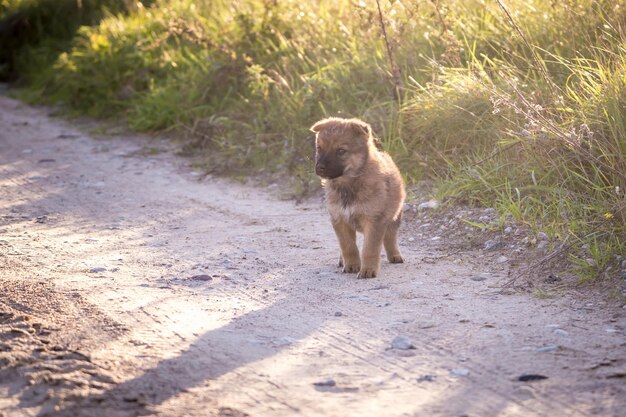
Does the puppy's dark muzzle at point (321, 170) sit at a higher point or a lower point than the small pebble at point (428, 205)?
higher

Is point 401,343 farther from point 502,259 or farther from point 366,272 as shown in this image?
point 502,259

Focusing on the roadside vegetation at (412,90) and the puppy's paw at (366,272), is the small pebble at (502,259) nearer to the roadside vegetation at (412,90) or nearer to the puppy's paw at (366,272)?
the roadside vegetation at (412,90)

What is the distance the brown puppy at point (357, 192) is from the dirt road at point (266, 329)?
0.68 feet

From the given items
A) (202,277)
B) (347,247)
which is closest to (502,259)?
(347,247)

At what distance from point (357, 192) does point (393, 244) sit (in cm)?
51

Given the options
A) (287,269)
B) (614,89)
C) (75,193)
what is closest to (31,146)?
(75,193)

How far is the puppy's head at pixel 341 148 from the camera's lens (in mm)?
5586

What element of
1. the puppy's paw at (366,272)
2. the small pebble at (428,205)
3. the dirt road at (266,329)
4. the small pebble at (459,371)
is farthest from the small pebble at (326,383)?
the small pebble at (428,205)

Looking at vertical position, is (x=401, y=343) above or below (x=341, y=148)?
below

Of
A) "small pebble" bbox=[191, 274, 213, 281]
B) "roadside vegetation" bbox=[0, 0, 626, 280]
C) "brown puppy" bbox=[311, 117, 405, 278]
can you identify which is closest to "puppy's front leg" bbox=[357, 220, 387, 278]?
"brown puppy" bbox=[311, 117, 405, 278]

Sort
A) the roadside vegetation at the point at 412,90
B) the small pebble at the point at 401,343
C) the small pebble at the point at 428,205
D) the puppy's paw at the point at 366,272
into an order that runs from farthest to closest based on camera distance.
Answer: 1. the small pebble at the point at 428,205
2. the roadside vegetation at the point at 412,90
3. the puppy's paw at the point at 366,272
4. the small pebble at the point at 401,343

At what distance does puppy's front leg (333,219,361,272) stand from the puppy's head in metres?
0.32

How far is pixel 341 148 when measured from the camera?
5664 millimetres

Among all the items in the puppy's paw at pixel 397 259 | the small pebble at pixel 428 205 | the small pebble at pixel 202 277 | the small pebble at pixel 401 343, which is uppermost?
the small pebble at pixel 401 343
